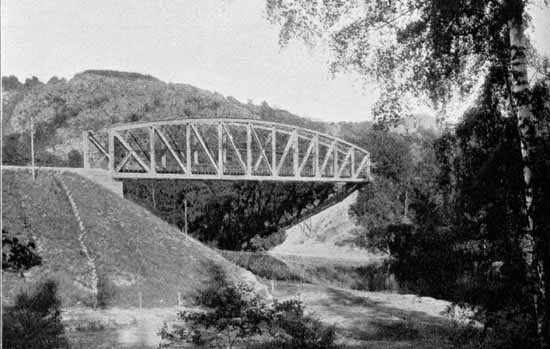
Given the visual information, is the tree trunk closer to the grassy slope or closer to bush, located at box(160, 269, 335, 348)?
bush, located at box(160, 269, 335, 348)

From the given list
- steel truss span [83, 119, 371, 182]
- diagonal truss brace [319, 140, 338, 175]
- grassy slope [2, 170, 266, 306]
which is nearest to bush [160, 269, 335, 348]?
grassy slope [2, 170, 266, 306]

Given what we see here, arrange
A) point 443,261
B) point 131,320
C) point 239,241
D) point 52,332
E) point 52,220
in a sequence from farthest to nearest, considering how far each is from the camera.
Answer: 1. point 239,241
2. point 443,261
3. point 52,220
4. point 131,320
5. point 52,332

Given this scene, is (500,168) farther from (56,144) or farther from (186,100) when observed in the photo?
(56,144)

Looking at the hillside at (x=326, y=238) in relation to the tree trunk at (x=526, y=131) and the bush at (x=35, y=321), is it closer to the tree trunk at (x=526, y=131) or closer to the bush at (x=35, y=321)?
the bush at (x=35, y=321)

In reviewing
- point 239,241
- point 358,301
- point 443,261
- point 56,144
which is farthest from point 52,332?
point 56,144

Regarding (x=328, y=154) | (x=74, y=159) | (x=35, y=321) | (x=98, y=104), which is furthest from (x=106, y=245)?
(x=98, y=104)

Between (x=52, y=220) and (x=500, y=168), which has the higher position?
(x=500, y=168)

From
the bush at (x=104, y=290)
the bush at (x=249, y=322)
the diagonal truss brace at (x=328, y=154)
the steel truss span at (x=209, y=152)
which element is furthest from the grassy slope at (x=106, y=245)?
the diagonal truss brace at (x=328, y=154)
